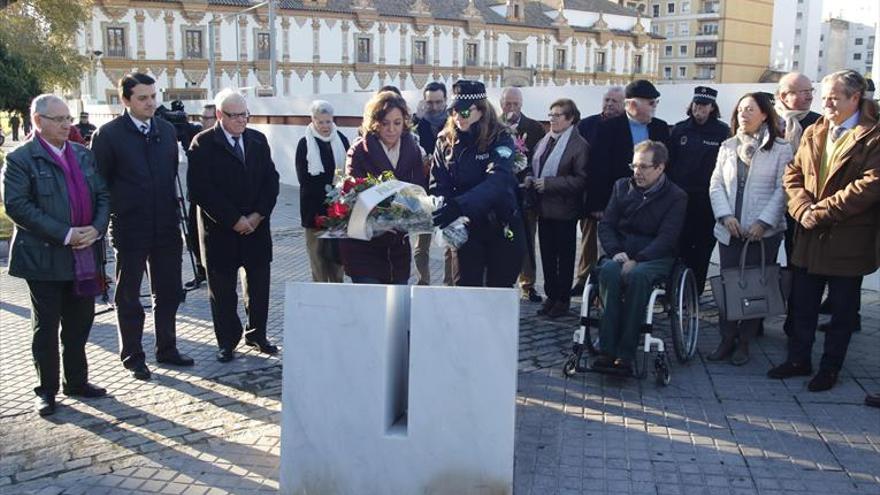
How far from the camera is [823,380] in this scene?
4.95 metres

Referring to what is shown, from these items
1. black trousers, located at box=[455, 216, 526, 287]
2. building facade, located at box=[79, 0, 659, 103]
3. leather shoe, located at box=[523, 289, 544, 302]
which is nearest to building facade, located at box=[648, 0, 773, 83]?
building facade, located at box=[79, 0, 659, 103]

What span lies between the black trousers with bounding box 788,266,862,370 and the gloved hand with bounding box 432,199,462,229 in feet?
7.97

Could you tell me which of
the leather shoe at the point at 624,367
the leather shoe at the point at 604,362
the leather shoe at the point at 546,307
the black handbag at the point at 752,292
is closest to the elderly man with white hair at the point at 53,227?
the leather shoe at the point at 604,362

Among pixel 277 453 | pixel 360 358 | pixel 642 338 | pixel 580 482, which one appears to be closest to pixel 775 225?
pixel 642 338

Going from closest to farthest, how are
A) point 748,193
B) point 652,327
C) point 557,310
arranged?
point 652,327
point 748,193
point 557,310

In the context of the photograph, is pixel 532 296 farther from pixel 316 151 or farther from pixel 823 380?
pixel 823 380

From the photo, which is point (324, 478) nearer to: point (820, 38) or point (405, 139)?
point (405, 139)

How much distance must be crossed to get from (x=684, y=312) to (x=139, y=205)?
4.07 m

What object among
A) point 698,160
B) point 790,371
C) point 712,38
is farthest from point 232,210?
point 712,38

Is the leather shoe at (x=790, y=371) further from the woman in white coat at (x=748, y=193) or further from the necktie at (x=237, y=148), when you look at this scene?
the necktie at (x=237, y=148)

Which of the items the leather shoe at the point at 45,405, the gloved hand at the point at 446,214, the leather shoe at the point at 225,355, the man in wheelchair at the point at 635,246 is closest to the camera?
the gloved hand at the point at 446,214

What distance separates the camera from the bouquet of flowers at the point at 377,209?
4098 millimetres

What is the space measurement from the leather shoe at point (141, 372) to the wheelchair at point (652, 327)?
291cm

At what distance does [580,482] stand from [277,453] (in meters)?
1.62
